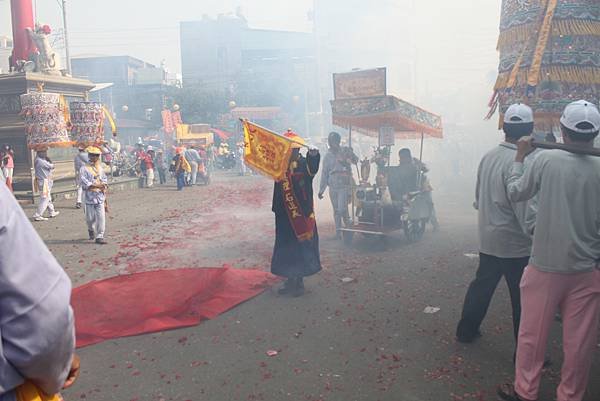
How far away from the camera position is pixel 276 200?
236 inches

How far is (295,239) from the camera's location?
5941 millimetres

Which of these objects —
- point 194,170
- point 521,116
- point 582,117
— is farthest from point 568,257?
point 194,170

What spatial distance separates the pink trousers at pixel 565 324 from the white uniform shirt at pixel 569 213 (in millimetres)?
85

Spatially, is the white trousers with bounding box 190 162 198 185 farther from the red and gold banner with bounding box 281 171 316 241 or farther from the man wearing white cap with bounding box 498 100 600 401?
the man wearing white cap with bounding box 498 100 600 401

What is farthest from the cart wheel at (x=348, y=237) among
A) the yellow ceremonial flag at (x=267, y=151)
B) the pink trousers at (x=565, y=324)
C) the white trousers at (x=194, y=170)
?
the white trousers at (x=194, y=170)

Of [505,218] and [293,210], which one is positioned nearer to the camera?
[505,218]

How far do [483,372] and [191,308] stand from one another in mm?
2920

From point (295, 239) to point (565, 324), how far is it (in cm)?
→ 330

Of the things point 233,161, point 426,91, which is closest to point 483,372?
point 233,161

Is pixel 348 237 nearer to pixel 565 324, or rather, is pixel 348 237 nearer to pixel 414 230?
pixel 414 230

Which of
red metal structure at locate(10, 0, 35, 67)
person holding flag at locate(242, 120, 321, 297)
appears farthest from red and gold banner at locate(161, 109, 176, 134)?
person holding flag at locate(242, 120, 321, 297)

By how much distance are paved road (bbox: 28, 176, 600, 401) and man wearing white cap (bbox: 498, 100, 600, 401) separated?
526 millimetres

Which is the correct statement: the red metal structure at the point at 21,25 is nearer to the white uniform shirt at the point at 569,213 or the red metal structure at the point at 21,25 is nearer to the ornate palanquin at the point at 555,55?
the ornate palanquin at the point at 555,55

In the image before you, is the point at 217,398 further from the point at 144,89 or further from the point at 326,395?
the point at 144,89
